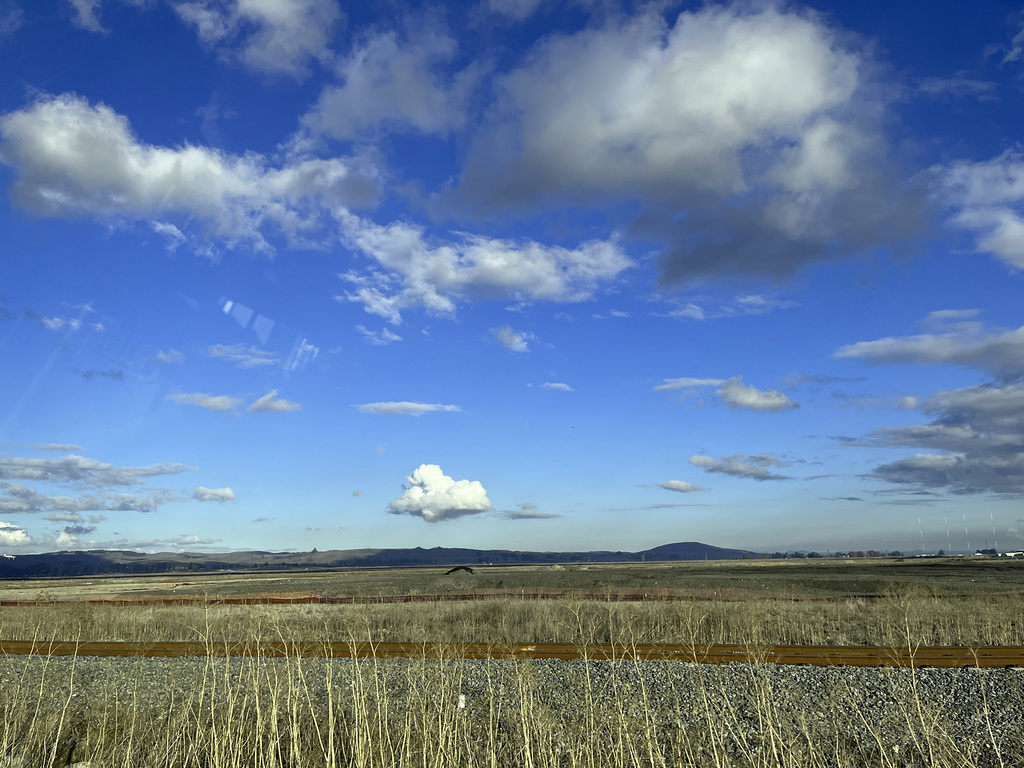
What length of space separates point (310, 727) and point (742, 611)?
20069mm

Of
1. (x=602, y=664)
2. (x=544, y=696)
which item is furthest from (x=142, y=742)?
(x=602, y=664)

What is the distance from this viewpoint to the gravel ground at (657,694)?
12102 mm

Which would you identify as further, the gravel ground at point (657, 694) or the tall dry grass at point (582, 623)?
the tall dry grass at point (582, 623)

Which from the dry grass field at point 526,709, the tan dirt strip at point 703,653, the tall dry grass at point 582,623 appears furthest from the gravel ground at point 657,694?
the tall dry grass at point 582,623

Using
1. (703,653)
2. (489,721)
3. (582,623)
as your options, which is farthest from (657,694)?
(582,623)

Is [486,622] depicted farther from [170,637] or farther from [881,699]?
[881,699]

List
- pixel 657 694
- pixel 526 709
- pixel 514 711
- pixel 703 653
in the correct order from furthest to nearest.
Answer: pixel 703 653 < pixel 657 694 < pixel 514 711 < pixel 526 709

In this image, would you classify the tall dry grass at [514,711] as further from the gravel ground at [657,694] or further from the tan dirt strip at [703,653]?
the tan dirt strip at [703,653]

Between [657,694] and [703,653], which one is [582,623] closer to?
[703,653]

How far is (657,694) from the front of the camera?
14.8 metres

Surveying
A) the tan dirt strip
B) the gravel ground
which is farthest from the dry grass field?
the tan dirt strip

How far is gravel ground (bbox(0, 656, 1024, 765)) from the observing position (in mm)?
12102

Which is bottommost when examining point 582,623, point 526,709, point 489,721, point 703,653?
point 489,721

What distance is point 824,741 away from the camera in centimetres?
1195
